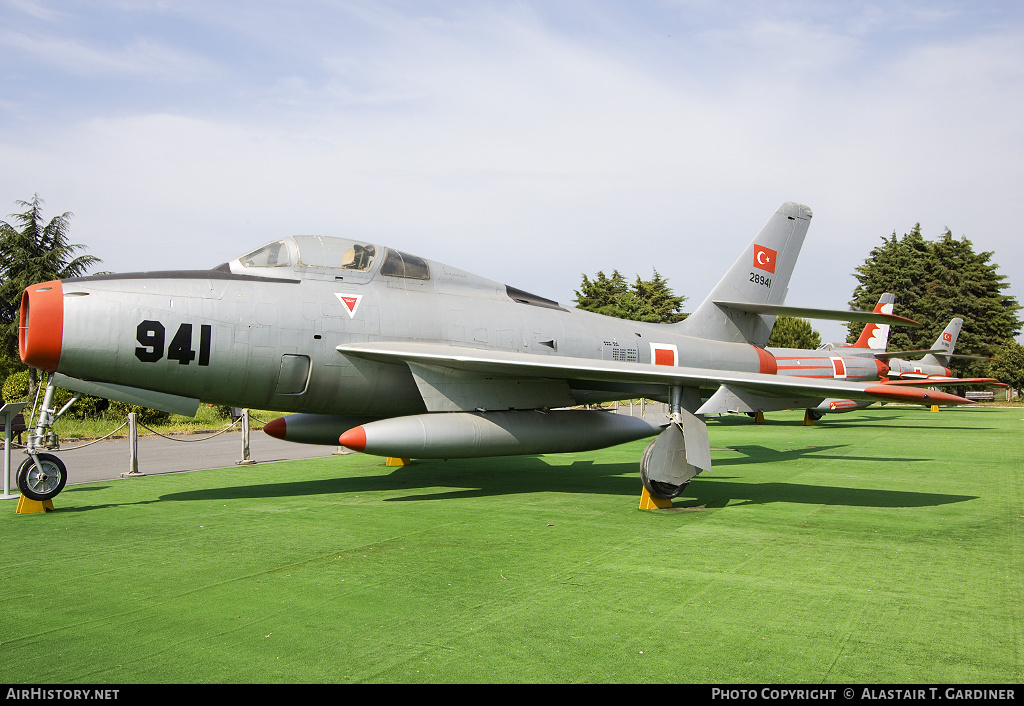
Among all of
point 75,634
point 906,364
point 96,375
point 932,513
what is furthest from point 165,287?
point 906,364

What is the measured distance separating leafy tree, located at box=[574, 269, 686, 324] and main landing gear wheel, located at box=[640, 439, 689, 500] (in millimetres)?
40384

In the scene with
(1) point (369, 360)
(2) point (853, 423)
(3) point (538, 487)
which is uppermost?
(1) point (369, 360)

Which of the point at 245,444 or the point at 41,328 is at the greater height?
the point at 41,328

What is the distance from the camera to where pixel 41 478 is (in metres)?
7.61

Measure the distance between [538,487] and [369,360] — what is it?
3002 millimetres

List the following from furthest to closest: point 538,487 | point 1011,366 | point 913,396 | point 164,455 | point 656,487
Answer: point 1011,366 → point 164,455 → point 538,487 → point 656,487 → point 913,396

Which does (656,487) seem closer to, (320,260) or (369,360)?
(369,360)

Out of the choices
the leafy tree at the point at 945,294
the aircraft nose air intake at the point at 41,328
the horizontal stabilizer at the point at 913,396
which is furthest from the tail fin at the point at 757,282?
the leafy tree at the point at 945,294

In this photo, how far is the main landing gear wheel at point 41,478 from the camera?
7.55 m

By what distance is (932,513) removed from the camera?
7.74 metres

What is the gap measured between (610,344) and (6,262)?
1068 inches

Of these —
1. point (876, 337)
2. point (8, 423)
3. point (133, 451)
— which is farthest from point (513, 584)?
point (876, 337)

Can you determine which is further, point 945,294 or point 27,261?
point 945,294

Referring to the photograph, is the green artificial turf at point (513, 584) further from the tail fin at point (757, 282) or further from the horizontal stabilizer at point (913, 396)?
the tail fin at point (757, 282)
